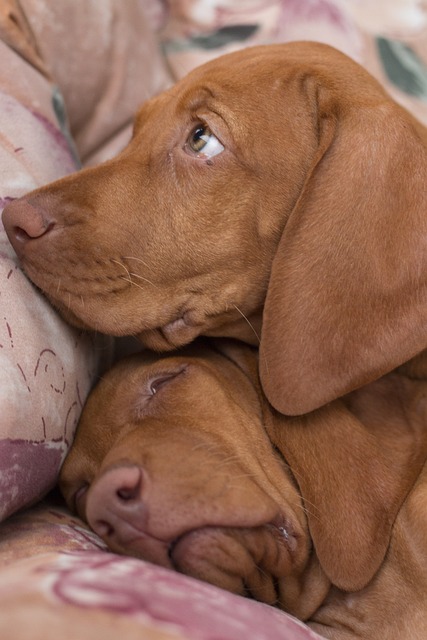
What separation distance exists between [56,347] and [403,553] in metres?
0.73

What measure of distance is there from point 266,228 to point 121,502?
59cm

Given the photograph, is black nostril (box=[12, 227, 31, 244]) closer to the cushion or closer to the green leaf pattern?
the cushion

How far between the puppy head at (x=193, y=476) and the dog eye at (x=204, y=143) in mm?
400

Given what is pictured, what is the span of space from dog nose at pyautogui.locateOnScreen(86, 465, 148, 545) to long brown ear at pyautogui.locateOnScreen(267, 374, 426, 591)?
34 cm

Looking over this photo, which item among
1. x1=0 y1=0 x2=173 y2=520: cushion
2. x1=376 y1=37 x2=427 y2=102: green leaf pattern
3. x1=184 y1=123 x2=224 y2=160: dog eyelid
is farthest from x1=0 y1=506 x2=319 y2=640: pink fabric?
x1=376 y1=37 x2=427 y2=102: green leaf pattern

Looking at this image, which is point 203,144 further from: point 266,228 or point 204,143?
point 266,228

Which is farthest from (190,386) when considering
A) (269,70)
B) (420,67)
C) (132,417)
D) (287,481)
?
(420,67)

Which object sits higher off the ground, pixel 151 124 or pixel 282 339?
pixel 151 124

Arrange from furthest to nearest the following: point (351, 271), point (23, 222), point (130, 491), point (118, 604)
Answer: point (23, 222)
point (351, 271)
point (130, 491)
point (118, 604)

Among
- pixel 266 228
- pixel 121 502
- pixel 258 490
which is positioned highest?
pixel 266 228

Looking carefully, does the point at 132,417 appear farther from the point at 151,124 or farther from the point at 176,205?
the point at 151,124

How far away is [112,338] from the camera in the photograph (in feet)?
6.66

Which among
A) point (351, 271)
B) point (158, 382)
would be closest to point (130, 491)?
point (158, 382)

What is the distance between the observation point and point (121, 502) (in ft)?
4.41
